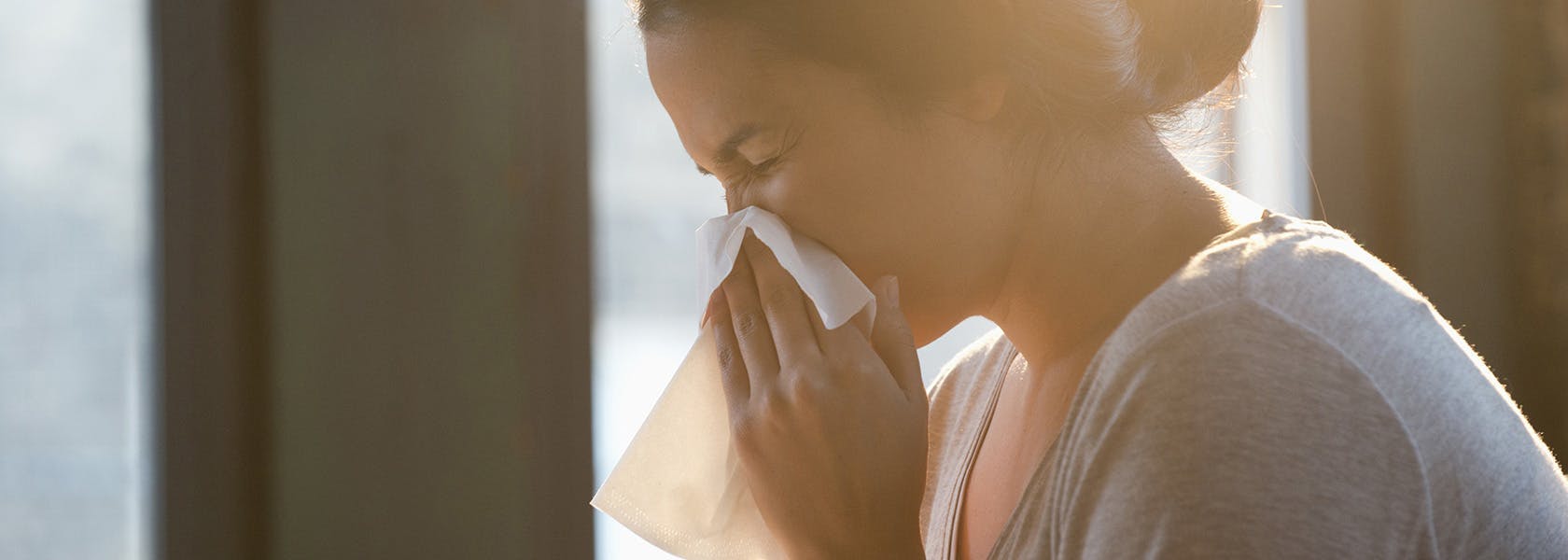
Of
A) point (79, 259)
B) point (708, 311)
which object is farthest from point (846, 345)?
point (79, 259)

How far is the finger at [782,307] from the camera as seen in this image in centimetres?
89

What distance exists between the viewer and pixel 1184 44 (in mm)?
902

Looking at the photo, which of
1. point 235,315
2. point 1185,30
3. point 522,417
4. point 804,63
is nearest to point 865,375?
point 804,63

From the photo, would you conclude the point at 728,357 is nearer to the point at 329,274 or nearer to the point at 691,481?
the point at 691,481

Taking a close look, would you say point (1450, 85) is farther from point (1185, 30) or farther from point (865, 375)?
point (865, 375)

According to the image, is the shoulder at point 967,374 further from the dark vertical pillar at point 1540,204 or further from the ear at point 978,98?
the dark vertical pillar at point 1540,204

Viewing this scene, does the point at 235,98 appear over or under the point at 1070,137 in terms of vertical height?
over

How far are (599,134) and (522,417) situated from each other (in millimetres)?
369

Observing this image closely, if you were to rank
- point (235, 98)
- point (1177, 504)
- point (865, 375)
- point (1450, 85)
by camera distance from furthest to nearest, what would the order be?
1. point (1450, 85)
2. point (235, 98)
3. point (865, 375)
4. point (1177, 504)

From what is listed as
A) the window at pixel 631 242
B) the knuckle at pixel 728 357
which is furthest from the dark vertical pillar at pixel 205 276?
the knuckle at pixel 728 357

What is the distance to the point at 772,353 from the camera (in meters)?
0.92

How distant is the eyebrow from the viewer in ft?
2.81

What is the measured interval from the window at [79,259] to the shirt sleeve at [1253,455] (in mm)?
1201

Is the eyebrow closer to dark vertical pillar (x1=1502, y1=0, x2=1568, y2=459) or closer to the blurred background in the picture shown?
the blurred background
